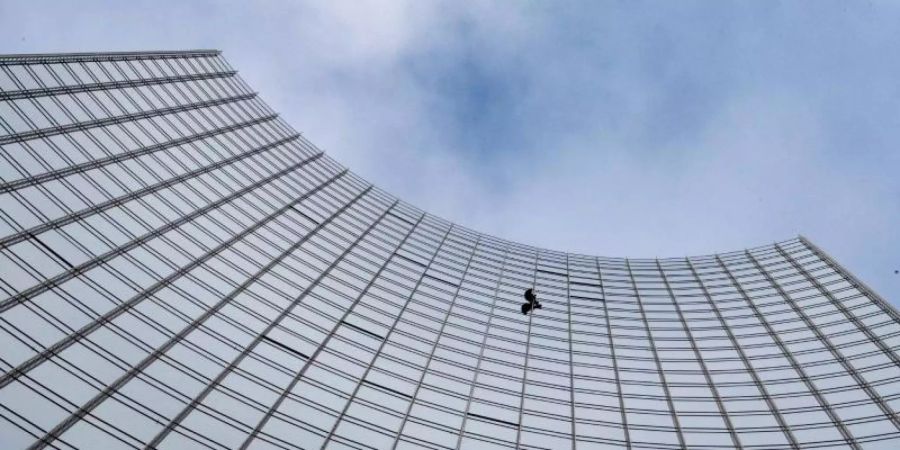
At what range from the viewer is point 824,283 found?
54.2m

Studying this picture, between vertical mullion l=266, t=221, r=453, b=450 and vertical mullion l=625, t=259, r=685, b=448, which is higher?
vertical mullion l=625, t=259, r=685, b=448

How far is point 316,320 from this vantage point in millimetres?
42906

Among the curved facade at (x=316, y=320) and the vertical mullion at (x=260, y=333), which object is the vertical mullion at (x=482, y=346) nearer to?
the curved facade at (x=316, y=320)

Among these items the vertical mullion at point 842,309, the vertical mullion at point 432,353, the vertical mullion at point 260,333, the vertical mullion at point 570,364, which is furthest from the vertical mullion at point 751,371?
the vertical mullion at point 260,333

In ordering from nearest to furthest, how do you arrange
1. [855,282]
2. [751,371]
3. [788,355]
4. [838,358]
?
[838,358], [751,371], [788,355], [855,282]

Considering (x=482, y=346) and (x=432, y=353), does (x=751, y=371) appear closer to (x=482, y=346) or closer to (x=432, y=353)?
(x=482, y=346)

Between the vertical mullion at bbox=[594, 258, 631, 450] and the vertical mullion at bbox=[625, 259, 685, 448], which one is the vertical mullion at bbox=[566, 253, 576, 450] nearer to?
the vertical mullion at bbox=[594, 258, 631, 450]

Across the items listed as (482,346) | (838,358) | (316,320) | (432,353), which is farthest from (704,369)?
(316,320)

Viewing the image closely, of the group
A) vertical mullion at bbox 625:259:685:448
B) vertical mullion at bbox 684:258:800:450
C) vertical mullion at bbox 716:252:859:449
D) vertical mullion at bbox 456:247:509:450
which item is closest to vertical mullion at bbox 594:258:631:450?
vertical mullion at bbox 625:259:685:448

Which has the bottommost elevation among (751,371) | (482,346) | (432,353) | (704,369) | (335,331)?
(335,331)

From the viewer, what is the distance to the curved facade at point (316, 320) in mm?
30656

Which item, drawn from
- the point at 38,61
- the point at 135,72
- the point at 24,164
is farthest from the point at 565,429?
the point at 135,72

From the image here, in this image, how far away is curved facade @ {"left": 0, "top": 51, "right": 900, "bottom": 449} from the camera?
30.7 m

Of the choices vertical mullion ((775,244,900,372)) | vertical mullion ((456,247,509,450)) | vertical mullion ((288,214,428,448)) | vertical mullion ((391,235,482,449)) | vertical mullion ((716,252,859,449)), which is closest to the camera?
vertical mullion ((288,214,428,448))
